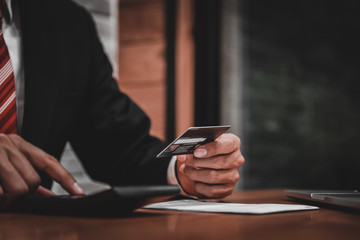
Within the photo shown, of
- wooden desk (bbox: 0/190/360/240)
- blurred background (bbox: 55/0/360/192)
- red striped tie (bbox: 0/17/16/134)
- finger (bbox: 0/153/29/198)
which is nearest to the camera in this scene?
wooden desk (bbox: 0/190/360/240)

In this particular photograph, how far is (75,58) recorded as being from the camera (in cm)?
134

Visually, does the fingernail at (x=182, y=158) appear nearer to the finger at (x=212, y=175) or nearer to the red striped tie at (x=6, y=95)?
the finger at (x=212, y=175)

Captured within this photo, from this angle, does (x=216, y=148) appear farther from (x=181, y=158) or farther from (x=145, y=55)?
(x=145, y=55)

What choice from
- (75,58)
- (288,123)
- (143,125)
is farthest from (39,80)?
(288,123)

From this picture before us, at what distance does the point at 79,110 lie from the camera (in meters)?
1.36

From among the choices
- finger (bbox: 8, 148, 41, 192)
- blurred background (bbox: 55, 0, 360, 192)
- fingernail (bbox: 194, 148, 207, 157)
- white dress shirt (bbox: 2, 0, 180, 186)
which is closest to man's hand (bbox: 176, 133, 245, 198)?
fingernail (bbox: 194, 148, 207, 157)

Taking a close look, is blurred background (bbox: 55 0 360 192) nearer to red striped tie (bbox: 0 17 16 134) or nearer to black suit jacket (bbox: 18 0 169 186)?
black suit jacket (bbox: 18 0 169 186)

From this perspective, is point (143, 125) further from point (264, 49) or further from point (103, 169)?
point (264, 49)

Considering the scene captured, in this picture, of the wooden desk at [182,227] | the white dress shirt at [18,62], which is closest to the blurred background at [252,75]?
the white dress shirt at [18,62]

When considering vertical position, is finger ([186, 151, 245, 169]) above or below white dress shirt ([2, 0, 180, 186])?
below

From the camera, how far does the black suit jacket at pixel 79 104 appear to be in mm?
1193

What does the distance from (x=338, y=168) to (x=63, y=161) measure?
4.03 metres

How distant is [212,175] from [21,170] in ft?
1.28

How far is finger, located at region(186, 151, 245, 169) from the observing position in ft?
2.97
